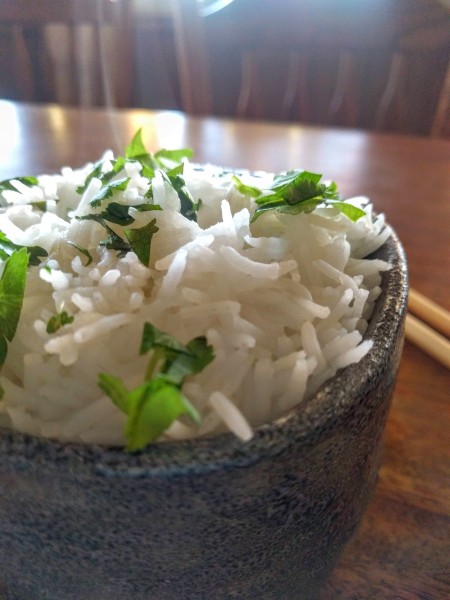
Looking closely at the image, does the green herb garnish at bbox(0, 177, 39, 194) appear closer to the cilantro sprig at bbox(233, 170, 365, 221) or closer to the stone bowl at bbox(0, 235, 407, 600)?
the cilantro sprig at bbox(233, 170, 365, 221)

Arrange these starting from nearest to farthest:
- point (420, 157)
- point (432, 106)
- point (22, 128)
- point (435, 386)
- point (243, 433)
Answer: point (243, 433), point (435, 386), point (420, 157), point (22, 128), point (432, 106)

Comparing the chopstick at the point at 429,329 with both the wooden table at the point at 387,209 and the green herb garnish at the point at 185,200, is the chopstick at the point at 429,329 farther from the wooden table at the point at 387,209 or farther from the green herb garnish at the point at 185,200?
the green herb garnish at the point at 185,200

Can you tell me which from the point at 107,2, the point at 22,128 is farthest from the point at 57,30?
the point at 22,128

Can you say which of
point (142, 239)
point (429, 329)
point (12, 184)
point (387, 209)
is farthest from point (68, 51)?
point (142, 239)

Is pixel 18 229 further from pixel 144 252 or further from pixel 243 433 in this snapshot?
pixel 243 433

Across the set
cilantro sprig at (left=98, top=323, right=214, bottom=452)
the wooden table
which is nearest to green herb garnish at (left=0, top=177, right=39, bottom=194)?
cilantro sprig at (left=98, top=323, right=214, bottom=452)

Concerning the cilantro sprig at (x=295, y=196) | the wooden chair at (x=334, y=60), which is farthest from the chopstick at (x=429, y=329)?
the wooden chair at (x=334, y=60)

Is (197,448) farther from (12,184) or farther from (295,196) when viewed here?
(12,184)
